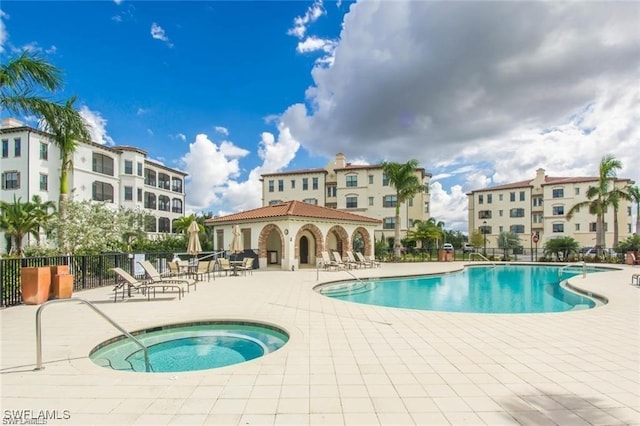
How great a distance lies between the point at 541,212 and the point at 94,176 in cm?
5717

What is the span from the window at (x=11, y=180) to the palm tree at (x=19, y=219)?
15.0ft

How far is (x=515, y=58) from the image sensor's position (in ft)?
39.8

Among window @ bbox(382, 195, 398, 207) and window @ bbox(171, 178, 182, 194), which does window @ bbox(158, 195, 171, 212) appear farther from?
window @ bbox(382, 195, 398, 207)

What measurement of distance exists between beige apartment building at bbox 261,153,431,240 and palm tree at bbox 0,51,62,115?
1358 inches

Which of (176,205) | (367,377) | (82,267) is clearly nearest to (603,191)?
(367,377)

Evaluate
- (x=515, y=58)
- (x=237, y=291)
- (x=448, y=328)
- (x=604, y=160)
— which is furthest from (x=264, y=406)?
(x=604, y=160)

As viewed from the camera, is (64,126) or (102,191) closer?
(64,126)

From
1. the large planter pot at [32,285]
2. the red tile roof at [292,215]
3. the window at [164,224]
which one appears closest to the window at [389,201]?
the red tile roof at [292,215]

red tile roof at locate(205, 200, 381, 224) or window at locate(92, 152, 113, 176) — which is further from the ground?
window at locate(92, 152, 113, 176)

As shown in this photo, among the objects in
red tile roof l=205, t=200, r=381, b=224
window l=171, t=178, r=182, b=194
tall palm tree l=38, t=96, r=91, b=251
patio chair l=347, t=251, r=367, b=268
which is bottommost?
patio chair l=347, t=251, r=367, b=268

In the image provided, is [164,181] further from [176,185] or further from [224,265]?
[224,265]

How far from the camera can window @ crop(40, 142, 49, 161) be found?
103 feet

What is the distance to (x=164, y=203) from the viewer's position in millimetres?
47156

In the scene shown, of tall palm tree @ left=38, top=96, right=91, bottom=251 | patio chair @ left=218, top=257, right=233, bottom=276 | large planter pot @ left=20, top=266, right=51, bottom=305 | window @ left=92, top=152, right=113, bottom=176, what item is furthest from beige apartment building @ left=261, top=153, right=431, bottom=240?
large planter pot @ left=20, top=266, right=51, bottom=305
